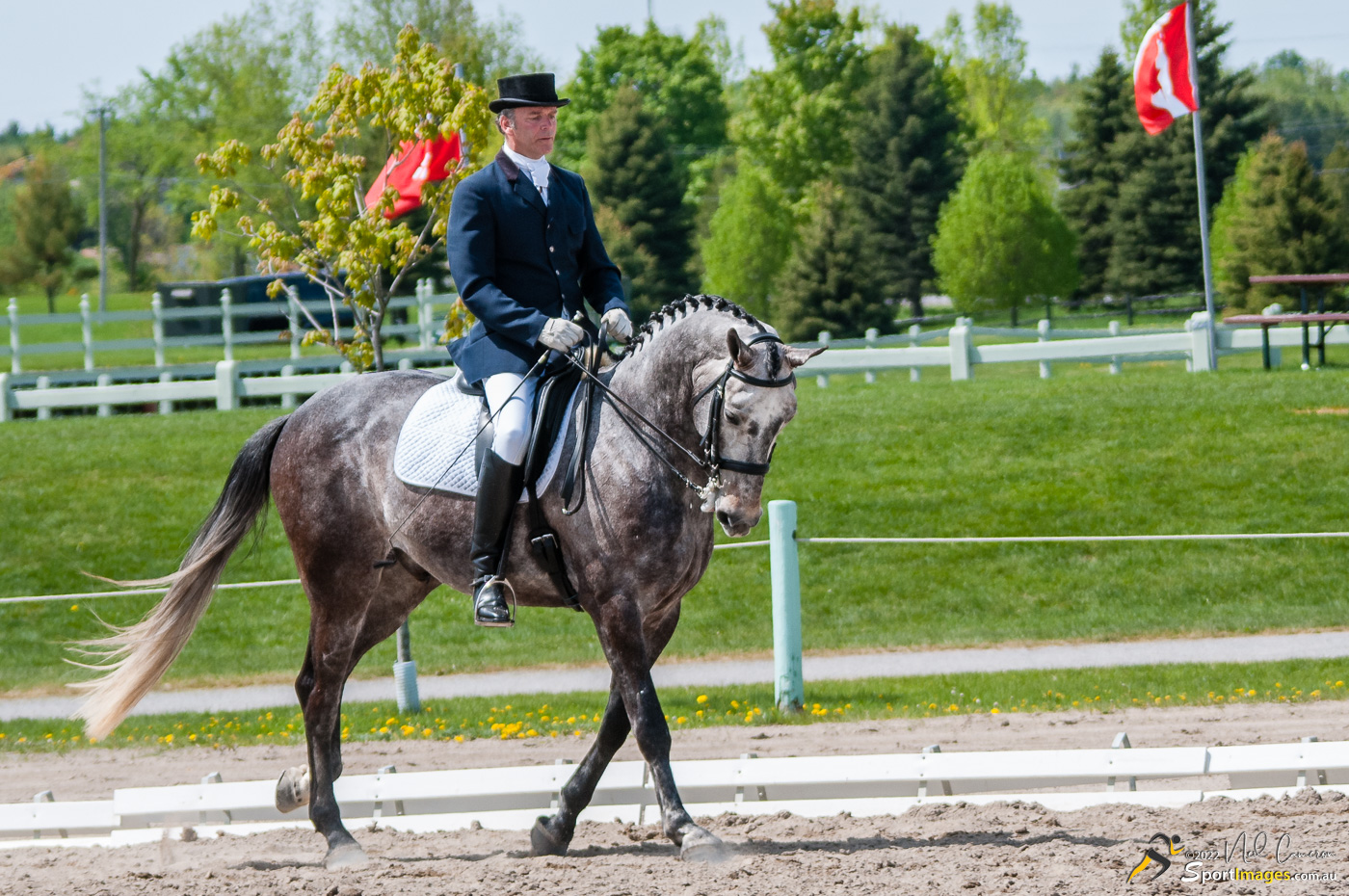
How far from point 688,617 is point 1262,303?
2870 cm

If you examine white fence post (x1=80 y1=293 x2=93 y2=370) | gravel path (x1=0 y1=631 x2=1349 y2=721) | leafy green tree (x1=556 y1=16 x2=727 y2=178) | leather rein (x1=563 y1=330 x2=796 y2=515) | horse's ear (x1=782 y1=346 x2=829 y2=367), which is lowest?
gravel path (x1=0 y1=631 x2=1349 y2=721)

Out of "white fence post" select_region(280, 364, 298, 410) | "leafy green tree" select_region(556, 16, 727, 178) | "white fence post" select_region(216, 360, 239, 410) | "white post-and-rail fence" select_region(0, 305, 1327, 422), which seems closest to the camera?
"white post-and-rail fence" select_region(0, 305, 1327, 422)

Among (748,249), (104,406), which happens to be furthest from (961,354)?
(748,249)

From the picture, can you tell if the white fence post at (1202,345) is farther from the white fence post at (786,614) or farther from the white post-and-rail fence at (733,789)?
the white post-and-rail fence at (733,789)

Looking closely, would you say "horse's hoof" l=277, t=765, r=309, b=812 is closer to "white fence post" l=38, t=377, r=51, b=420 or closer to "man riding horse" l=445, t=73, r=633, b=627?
"man riding horse" l=445, t=73, r=633, b=627

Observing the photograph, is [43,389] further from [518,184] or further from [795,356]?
[795,356]

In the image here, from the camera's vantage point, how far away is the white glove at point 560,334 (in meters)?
5.40

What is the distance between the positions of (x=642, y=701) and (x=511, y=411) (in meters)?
1.25

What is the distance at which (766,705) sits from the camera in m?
9.41

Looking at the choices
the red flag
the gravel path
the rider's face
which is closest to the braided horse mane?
the rider's face

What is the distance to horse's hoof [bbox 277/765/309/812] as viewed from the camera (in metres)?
6.09

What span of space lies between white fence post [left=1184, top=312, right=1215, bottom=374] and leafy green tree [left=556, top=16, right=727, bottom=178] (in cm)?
4517

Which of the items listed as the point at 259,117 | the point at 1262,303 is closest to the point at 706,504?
the point at 1262,303

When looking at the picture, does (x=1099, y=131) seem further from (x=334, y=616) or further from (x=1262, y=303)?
(x=334, y=616)
